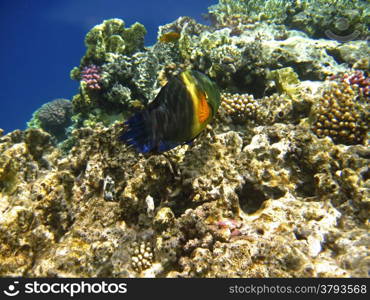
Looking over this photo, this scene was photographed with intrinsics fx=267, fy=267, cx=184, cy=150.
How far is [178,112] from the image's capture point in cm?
225

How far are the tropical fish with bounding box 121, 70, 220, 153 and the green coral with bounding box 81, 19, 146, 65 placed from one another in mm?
6361

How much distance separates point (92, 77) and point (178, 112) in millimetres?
6137

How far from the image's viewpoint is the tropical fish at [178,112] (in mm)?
2170

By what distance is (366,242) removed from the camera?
7.72ft

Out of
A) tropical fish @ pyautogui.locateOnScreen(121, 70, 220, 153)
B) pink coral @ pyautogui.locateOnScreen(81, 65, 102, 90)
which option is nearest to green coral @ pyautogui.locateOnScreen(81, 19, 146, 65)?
pink coral @ pyautogui.locateOnScreen(81, 65, 102, 90)

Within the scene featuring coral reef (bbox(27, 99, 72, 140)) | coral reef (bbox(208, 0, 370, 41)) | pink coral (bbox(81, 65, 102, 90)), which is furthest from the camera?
coral reef (bbox(27, 99, 72, 140))

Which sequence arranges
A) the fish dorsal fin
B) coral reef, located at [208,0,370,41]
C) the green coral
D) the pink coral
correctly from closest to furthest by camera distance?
the fish dorsal fin, the pink coral, the green coral, coral reef, located at [208,0,370,41]

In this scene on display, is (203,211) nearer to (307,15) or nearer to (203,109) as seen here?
(203,109)

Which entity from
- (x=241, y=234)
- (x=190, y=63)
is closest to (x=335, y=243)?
(x=241, y=234)

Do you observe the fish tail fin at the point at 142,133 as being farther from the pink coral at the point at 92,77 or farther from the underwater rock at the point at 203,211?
the pink coral at the point at 92,77

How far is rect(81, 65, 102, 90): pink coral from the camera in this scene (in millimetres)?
7305

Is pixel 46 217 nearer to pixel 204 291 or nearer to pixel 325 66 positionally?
pixel 204 291

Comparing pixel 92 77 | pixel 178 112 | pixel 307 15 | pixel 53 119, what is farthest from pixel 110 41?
pixel 307 15

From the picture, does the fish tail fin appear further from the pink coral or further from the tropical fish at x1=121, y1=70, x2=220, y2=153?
the pink coral
